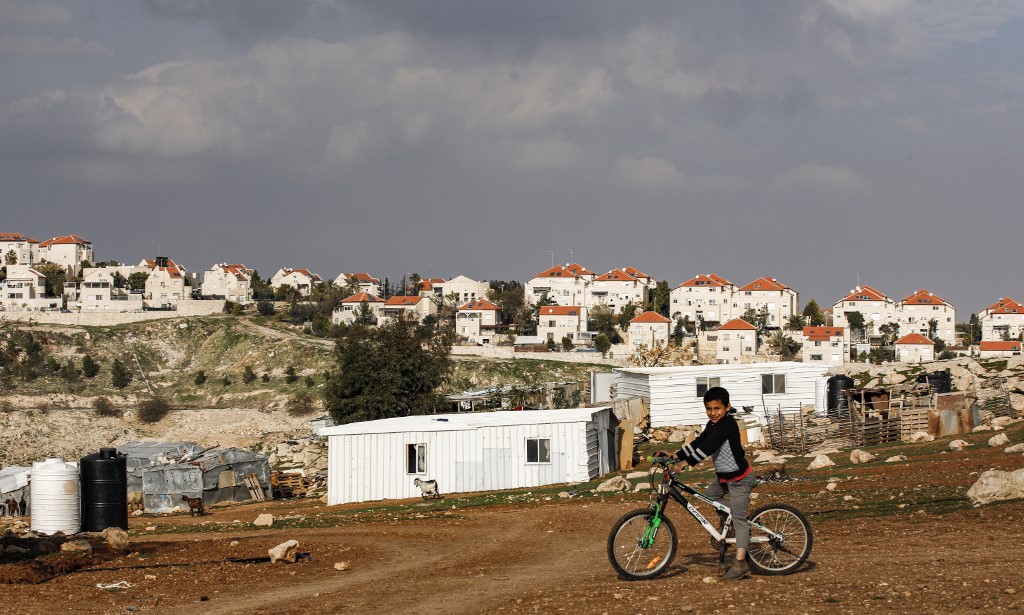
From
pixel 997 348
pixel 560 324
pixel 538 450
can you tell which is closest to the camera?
pixel 538 450

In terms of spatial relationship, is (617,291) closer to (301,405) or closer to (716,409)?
(301,405)

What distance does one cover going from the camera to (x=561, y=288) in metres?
178

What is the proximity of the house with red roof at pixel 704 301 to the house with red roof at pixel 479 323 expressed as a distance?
93.4ft

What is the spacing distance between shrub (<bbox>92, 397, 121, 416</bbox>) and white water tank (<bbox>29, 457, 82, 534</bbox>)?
303 ft

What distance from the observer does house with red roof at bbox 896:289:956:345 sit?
531 ft

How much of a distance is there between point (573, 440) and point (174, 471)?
13.4m

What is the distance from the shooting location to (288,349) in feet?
429

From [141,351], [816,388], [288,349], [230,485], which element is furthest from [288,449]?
[141,351]

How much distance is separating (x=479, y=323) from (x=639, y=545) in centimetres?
14466

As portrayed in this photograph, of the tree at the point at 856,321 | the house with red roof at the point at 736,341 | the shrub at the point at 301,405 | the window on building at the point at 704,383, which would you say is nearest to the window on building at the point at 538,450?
the window on building at the point at 704,383

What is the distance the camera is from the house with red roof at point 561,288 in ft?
581

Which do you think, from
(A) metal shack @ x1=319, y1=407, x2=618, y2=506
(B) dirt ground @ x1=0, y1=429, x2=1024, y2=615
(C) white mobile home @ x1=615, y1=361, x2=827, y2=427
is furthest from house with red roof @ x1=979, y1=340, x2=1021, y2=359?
(B) dirt ground @ x1=0, y1=429, x2=1024, y2=615

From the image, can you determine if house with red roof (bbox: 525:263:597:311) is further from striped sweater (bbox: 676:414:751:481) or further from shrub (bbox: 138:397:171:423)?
striped sweater (bbox: 676:414:751:481)

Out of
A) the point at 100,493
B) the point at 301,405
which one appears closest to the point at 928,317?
the point at 301,405
